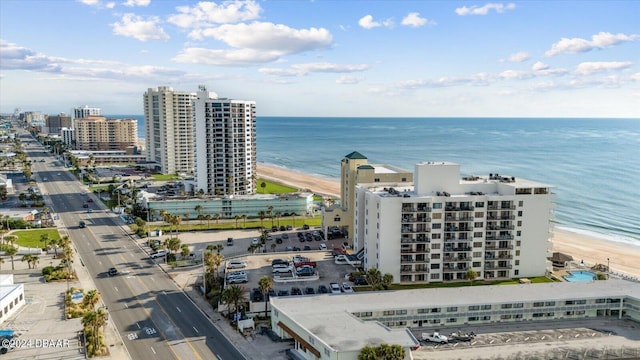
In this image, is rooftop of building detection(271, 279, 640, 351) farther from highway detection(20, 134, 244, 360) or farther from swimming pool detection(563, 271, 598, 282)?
highway detection(20, 134, 244, 360)

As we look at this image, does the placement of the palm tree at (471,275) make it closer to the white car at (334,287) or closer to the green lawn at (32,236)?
the white car at (334,287)

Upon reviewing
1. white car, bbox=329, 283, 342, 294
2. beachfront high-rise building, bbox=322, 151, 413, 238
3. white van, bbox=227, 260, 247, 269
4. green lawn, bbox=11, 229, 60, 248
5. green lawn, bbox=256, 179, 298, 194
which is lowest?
white car, bbox=329, 283, 342, 294

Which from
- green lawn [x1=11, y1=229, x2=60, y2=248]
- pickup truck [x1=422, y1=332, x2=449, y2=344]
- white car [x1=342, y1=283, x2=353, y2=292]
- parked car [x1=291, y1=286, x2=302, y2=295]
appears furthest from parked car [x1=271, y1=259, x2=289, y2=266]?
green lawn [x1=11, y1=229, x2=60, y2=248]

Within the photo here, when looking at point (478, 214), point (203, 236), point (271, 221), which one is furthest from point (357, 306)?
point (271, 221)

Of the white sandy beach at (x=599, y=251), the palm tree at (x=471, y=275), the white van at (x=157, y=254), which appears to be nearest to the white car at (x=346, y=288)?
the palm tree at (x=471, y=275)

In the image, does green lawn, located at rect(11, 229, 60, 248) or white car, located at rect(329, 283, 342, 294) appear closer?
white car, located at rect(329, 283, 342, 294)

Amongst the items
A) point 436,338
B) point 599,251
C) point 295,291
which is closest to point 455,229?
point 436,338
